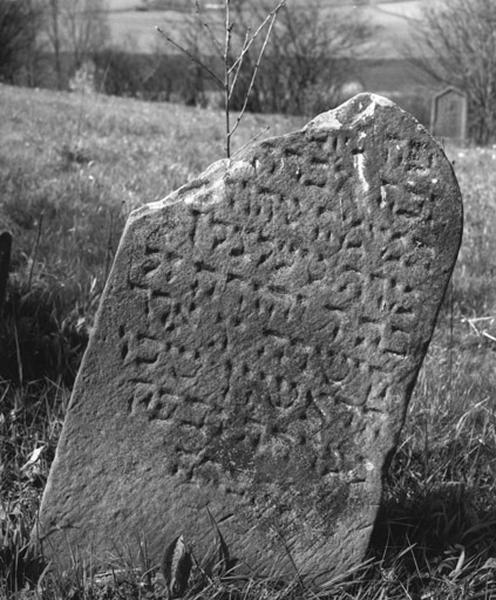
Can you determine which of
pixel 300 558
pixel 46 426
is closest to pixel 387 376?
pixel 300 558

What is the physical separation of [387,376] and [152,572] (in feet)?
2.53

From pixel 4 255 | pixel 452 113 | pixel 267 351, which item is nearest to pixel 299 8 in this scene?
pixel 452 113

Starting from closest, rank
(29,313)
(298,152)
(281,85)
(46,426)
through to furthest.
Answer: (298,152) < (46,426) < (29,313) < (281,85)

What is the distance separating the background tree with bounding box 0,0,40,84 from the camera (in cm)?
2261

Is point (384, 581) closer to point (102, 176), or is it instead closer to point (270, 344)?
Answer: point (270, 344)

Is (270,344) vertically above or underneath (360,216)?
underneath

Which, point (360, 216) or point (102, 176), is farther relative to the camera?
point (102, 176)

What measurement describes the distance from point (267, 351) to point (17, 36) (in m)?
22.3

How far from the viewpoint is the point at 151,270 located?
2457 mm

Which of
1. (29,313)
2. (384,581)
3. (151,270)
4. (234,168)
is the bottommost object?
(384,581)

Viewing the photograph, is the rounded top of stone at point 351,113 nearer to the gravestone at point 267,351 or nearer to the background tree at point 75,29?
the gravestone at point 267,351

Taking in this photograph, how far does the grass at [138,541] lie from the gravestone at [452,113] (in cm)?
1123

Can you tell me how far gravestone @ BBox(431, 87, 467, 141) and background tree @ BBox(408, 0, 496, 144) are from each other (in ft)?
3.33

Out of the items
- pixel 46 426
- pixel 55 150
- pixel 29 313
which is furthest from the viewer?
pixel 55 150
